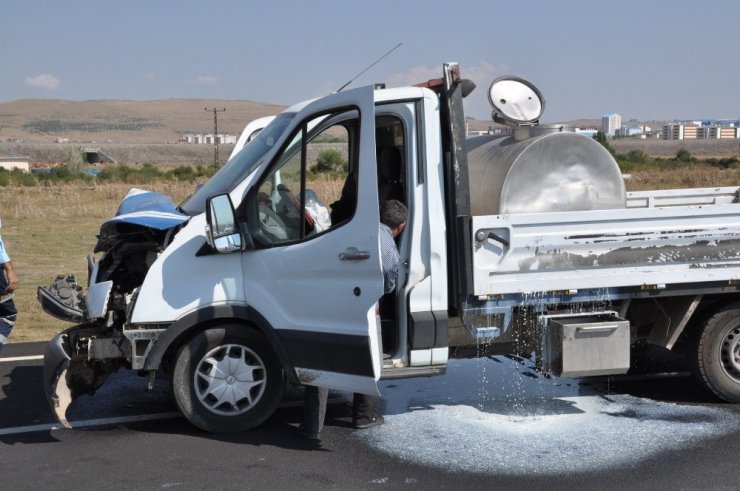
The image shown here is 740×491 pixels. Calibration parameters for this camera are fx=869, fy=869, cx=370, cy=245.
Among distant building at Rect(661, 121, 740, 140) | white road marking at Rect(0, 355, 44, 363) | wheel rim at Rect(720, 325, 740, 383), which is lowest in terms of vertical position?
white road marking at Rect(0, 355, 44, 363)

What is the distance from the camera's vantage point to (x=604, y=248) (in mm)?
6477

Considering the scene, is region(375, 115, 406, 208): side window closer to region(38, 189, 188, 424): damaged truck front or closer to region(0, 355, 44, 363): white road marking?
region(38, 189, 188, 424): damaged truck front

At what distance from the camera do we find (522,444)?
6.14m

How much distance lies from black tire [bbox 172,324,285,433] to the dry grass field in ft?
4.14

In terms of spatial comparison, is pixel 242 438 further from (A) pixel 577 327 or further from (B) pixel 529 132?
(B) pixel 529 132

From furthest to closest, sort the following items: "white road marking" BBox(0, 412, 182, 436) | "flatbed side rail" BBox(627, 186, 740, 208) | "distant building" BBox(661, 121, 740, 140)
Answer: "distant building" BBox(661, 121, 740, 140), "flatbed side rail" BBox(627, 186, 740, 208), "white road marking" BBox(0, 412, 182, 436)

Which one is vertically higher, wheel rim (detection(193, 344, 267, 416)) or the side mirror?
the side mirror

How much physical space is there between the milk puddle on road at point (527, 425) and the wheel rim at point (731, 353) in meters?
0.37

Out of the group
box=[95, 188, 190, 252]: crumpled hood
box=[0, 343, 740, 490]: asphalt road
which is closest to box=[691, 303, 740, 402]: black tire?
box=[0, 343, 740, 490]: asphalt road

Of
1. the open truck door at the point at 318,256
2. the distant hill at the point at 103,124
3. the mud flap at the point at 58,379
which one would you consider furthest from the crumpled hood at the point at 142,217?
the distant hill at the point at 103,124

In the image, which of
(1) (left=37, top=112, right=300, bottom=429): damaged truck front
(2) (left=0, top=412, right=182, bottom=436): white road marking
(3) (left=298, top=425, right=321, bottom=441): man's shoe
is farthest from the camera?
(2) (left=0, top=412, right=182, bottom=436): white road marking

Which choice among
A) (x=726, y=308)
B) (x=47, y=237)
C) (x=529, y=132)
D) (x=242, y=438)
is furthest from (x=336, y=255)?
(x=47, y=237)

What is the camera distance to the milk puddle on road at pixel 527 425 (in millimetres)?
5852

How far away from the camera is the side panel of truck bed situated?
629 cm
